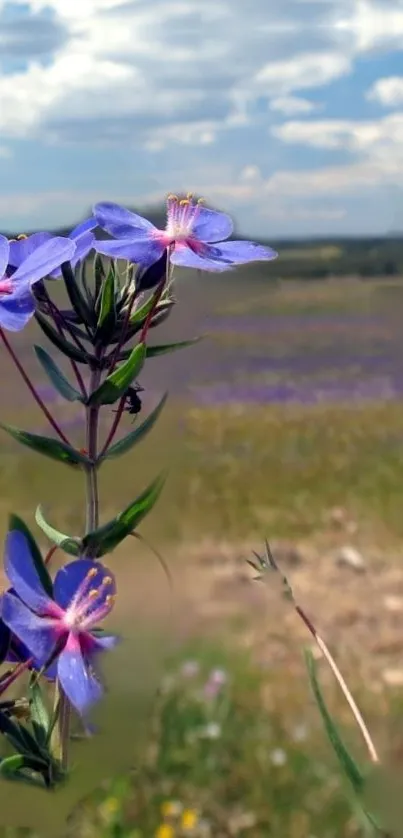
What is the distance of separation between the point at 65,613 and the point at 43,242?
0.51ft

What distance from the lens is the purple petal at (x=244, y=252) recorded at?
54cm

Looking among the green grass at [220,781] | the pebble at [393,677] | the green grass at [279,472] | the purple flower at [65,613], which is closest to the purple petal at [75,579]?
the purple flower at [65,613]

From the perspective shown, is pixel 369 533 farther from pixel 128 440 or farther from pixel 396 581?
pixel 128 440

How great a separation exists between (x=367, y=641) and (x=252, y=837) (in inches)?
64.1

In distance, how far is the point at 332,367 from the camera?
9.67 meters

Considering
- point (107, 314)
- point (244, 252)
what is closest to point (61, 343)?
point (107, 314)

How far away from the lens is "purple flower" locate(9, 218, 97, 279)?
0.49m

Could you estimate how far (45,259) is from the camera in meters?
0.46

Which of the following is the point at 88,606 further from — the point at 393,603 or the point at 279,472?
the point at 279,472

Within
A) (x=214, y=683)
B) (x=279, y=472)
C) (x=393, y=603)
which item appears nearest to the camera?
(x=214, y=683)

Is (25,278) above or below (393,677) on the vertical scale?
above

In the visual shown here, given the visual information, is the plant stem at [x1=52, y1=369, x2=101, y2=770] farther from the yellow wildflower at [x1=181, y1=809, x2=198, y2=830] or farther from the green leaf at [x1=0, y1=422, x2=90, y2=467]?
the yellow wildflower at [x1=181, y1=809, x2=198, y2=830]


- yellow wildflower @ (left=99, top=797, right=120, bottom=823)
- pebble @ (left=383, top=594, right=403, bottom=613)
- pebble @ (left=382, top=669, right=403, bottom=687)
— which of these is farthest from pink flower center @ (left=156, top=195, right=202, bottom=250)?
pebble @ (left=383, top=594, right=403, bottom=613)

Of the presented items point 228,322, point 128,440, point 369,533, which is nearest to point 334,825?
point 128,440
